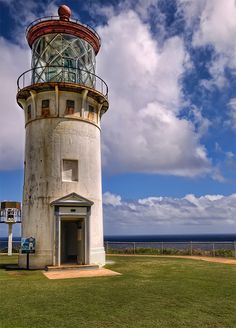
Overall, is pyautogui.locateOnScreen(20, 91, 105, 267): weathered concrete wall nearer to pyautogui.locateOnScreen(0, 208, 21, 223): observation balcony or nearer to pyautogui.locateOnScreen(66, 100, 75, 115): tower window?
pyautogui.locateOnScreen(66, 100, 75, 115): tower window

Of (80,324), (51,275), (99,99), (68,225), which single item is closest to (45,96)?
(99,99)

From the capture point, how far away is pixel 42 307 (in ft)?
28.8

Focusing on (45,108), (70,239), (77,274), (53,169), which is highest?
(45,108)

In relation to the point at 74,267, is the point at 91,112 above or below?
above

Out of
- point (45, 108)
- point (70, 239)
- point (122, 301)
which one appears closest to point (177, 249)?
point (70, 239)

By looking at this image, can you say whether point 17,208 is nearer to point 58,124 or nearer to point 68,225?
point 68,225

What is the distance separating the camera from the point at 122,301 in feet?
30.9

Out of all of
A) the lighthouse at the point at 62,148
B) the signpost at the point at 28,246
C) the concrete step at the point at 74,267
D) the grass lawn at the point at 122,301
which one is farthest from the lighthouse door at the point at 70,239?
the grass lawn at the point at 122,301

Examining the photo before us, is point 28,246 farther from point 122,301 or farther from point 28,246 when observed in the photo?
point 122,301

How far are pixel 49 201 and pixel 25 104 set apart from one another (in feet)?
19.6

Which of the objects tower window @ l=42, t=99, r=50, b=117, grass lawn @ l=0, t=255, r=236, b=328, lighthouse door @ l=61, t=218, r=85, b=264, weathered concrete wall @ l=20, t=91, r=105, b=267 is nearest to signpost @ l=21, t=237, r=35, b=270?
weathered concrete wall @ l=20, t=91, r=105, b=267

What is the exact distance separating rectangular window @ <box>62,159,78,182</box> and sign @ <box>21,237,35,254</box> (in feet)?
11.4

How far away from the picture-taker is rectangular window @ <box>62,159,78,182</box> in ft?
59.0

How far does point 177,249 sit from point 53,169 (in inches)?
519
